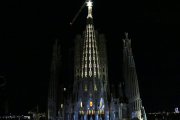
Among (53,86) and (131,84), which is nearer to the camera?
(131,84)

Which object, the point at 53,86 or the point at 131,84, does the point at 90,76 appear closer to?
the point at 53,86

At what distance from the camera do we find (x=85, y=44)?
12850 cm

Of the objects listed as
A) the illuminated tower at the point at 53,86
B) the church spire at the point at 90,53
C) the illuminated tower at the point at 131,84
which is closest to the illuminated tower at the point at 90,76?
the church spire at the point at 90,53

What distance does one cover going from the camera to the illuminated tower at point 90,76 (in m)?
116

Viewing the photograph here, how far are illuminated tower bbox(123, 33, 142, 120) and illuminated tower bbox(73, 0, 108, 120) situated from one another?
388 inches

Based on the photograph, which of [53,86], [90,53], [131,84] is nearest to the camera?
[131,84]

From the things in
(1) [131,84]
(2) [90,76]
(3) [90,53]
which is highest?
(3) [90,53]

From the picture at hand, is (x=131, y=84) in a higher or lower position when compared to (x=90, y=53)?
lower

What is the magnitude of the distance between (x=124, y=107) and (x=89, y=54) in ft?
89.2

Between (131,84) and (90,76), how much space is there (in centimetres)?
1845

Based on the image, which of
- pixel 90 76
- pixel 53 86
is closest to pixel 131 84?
pixel 90 76

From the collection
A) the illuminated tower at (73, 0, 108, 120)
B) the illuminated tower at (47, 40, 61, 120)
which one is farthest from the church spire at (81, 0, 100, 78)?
the illuminated tower at (47, 40, 61, 120)

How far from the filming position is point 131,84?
113 metres

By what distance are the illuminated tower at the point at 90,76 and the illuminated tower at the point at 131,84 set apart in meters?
9.86
